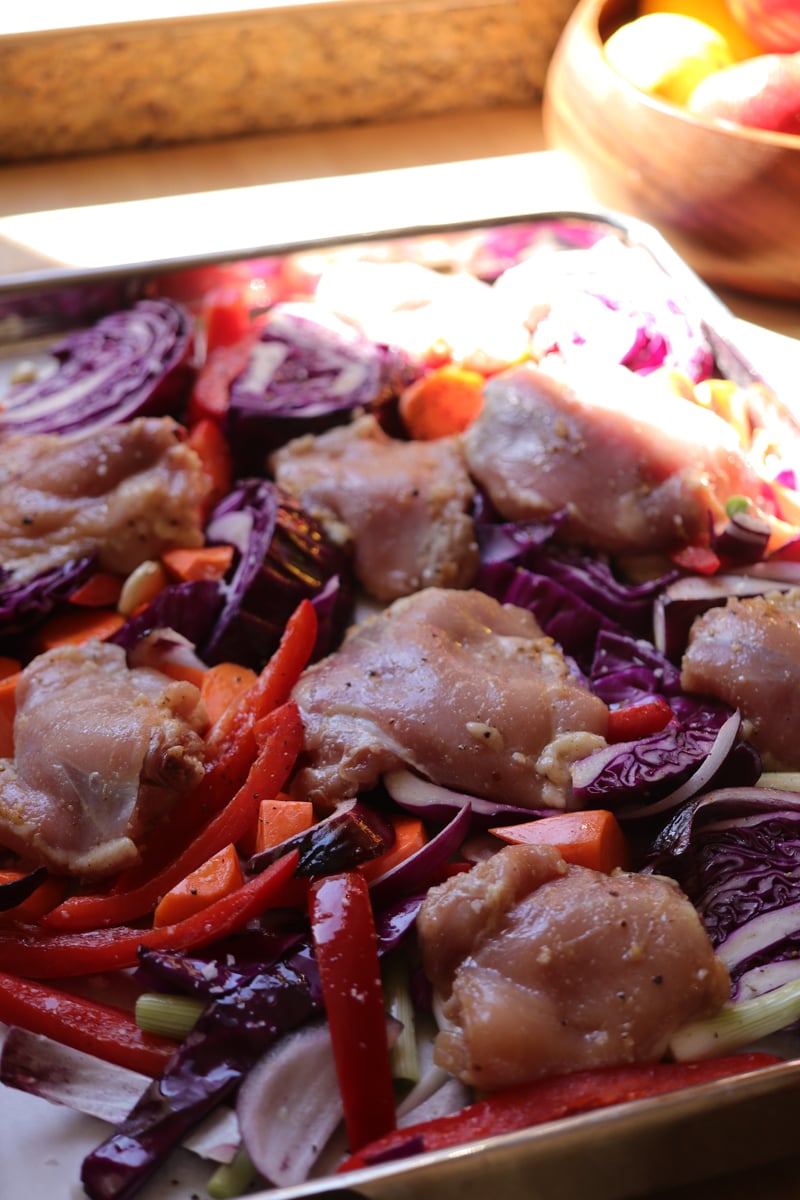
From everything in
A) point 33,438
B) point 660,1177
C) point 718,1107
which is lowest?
point 660,1177

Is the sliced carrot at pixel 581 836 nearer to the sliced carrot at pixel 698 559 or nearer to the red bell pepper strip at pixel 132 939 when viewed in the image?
the red bell pepper strip at pixel 132 939

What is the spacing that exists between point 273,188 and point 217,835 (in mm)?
2817

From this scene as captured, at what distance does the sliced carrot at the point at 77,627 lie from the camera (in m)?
2.46

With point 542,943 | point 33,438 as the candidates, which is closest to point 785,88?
point 33,438

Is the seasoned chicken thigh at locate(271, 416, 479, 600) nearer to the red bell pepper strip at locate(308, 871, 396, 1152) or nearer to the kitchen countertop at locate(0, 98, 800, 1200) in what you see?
the red bell pepper strip at locate(308, 871, 396, 1152)

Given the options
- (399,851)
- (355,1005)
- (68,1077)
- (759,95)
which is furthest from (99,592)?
(759,95)

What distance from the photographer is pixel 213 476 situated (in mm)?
2883

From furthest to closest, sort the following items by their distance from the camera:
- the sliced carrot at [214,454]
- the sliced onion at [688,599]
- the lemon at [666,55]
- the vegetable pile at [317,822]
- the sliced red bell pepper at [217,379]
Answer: the lemon at [666,55], the sliced red bell pepper at [217,379], the sliced carrot at [214,454], the sliced onion at [688,599], the vegetable pile at [317,822]

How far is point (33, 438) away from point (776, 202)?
6.82 feet

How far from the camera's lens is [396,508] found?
102 inches

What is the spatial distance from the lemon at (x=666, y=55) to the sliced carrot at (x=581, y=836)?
2339 millimetres

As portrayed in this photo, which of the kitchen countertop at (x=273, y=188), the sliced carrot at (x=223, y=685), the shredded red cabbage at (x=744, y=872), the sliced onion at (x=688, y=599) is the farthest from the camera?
the kitchen countertop at (x=273, y=188)

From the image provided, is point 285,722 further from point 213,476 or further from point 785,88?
point 785,88

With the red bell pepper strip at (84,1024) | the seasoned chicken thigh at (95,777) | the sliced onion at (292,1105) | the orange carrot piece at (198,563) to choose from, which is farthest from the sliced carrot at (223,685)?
the sliced onion at (292,1105)
